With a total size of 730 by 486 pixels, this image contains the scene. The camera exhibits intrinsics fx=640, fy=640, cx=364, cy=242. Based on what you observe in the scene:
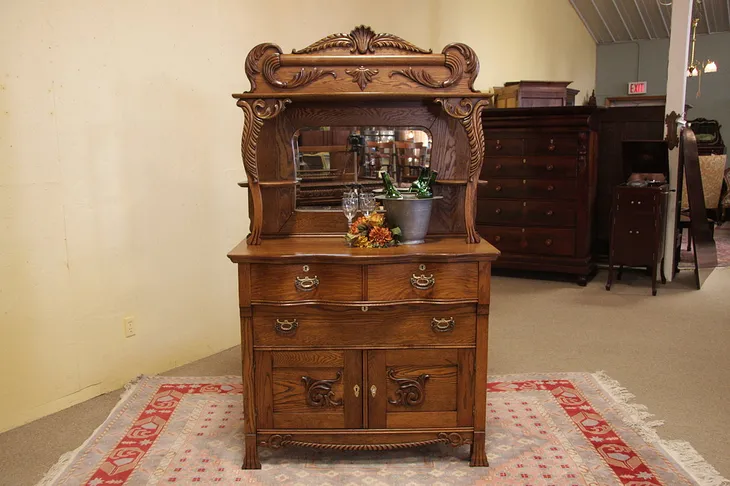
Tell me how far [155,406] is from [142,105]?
157 centimetres

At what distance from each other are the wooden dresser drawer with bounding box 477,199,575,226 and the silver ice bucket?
3.18m

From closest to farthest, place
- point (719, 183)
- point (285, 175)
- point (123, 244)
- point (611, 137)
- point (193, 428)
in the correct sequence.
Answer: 1. point (285, 175)
2. point (193, 428)
3. point (123, 244)
4. point (611, 137)
5. point (719, 183)

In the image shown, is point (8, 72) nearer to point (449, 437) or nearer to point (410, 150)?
point (410, 150)

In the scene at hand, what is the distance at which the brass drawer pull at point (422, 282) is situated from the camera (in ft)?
8.06

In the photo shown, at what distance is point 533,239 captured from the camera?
18.6 feet

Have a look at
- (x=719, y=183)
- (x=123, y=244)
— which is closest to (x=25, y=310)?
(x=123, y=244)

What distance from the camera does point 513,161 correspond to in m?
5.64

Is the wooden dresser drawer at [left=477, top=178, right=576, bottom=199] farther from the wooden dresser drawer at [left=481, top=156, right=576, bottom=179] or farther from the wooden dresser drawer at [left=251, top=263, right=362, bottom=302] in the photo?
the wooden dresser drawer at [left=251, top=263, right=362, bottom=302]

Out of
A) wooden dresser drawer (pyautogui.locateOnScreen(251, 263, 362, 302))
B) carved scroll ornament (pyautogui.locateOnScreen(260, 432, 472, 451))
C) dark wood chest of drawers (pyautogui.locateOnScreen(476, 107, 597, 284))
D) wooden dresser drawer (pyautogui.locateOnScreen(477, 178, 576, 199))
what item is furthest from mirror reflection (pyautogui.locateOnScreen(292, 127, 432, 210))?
dark wood chest of drawers (pyautogui.locateOnScreen(476, 107, 597, 284))

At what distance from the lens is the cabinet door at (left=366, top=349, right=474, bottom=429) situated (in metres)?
2.52

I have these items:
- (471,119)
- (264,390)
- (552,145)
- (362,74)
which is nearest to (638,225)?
(552,145)

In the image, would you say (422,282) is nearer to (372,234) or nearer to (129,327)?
(372,234)

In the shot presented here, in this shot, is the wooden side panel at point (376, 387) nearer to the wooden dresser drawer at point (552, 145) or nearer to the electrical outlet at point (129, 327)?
the electrical outlet at point (129, 327)

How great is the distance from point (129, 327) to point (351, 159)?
159 centimetres
